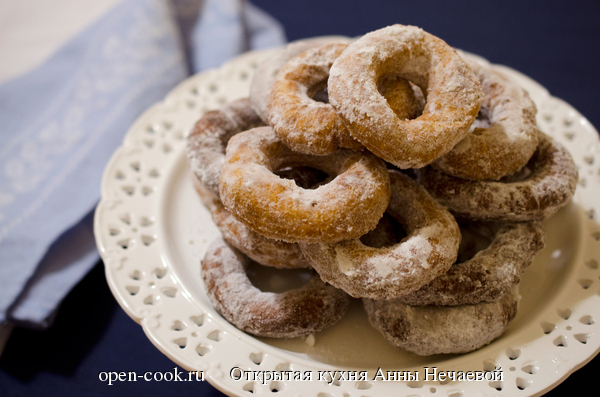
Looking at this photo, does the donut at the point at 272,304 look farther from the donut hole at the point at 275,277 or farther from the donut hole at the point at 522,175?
the donut hole at the point at 522,175

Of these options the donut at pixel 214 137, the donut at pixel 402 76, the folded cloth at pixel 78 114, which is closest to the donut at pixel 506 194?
the donut at pixel 402 76

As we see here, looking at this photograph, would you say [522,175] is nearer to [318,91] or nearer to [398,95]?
[398,95]

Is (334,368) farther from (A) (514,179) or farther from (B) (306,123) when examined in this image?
(A) (514,179)

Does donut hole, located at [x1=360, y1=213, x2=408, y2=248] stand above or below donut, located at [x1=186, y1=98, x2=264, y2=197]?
below

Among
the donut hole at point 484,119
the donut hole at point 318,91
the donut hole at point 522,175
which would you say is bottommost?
the donut hole at point 522,175

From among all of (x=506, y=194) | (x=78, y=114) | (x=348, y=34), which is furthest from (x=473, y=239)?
(x=78, y=114)

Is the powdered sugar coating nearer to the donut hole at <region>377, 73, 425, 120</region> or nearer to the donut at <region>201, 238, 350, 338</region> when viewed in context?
the donut hole at <region>377, 73, 425, 120</region>

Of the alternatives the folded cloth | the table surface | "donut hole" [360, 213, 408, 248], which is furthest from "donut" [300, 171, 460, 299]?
the folded cloth

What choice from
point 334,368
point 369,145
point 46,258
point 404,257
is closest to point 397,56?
point 369,145
